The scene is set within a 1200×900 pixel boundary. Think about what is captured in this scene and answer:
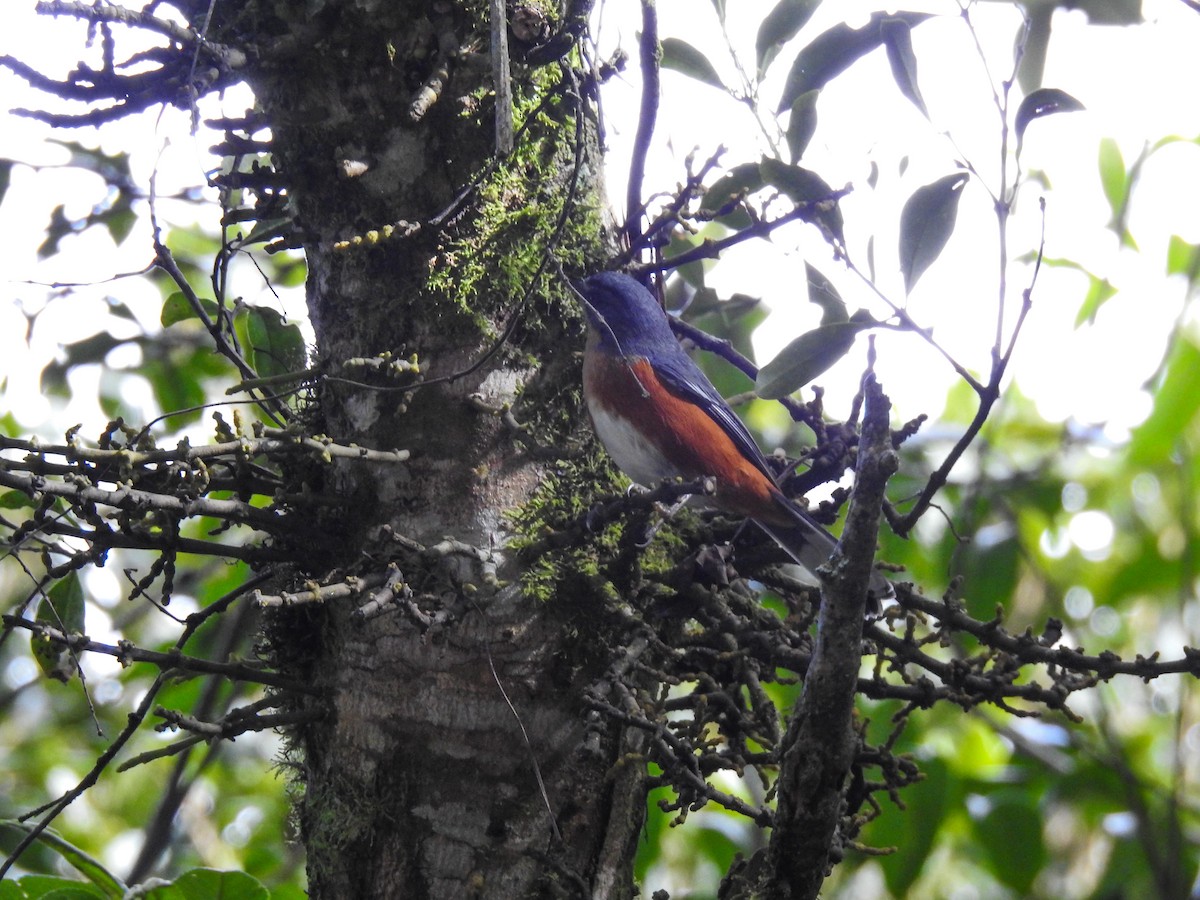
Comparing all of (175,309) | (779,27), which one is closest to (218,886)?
(175,309)

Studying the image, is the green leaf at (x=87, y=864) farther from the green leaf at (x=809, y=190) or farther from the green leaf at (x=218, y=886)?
the green leaf at (x=809, y=190)

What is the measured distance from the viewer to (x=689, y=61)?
8.79 feet

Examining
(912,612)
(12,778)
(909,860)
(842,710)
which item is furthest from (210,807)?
(842,710)

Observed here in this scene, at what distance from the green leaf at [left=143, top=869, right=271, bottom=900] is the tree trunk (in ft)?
0.68

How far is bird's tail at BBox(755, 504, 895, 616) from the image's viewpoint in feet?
7.75

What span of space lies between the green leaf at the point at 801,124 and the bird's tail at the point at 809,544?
36.4 inches

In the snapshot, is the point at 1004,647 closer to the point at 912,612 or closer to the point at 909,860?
the point at 912,612

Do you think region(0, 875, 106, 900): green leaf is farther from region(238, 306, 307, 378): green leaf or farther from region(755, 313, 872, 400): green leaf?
region(755, 313, 872, 400): green leaf

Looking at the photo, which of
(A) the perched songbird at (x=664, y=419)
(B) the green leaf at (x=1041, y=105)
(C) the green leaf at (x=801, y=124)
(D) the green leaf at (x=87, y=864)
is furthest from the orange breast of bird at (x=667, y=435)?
(D) the green leaf at (x=87, y=864)

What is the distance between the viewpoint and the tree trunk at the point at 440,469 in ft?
6.88

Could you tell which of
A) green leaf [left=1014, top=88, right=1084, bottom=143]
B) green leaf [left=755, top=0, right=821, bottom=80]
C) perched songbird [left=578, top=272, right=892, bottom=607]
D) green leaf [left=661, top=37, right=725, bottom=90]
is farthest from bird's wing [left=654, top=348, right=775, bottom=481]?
green leaf [left=1014, top=88, right=1084, bottom=143]

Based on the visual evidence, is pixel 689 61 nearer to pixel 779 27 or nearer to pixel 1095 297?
pixel 779 27

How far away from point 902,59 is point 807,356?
0.61 metres

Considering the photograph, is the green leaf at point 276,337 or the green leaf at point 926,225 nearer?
the green leaf at point 926,225
